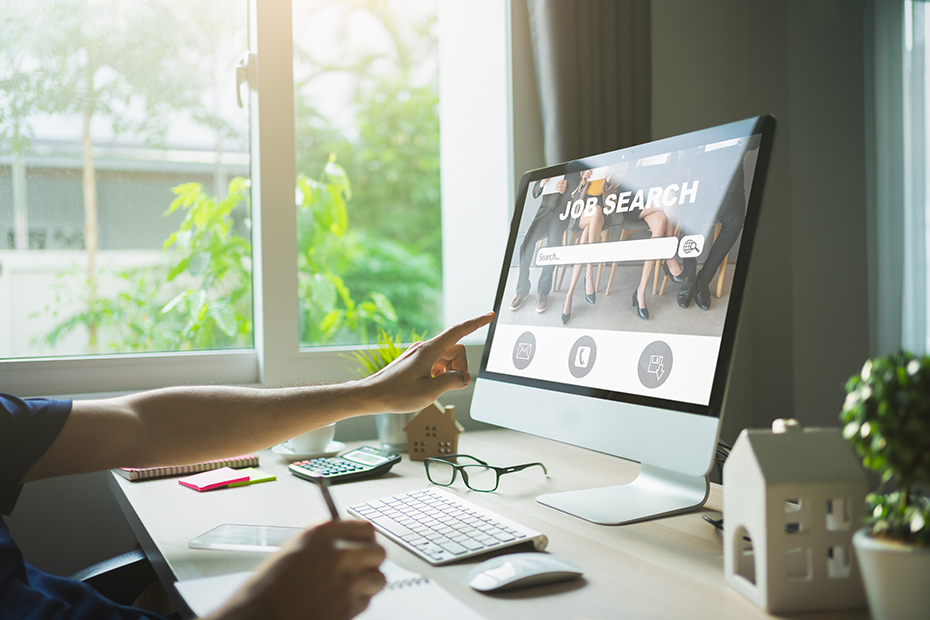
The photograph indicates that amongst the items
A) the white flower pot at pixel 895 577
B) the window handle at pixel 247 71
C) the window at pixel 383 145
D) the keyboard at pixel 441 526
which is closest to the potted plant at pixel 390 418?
the keyboard at pixel 441 526

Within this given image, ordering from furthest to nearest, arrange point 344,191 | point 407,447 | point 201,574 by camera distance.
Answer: point 344,191 < point 407,447 < point 201,574

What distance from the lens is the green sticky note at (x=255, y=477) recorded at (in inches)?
44.6

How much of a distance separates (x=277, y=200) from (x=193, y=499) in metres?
0.88

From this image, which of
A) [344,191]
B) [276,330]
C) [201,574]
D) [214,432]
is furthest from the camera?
[344,191]

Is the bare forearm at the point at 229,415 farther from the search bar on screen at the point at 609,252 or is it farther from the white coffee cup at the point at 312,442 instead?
the search bar on screen at the point at 609,252

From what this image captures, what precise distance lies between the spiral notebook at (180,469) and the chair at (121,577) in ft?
0.56

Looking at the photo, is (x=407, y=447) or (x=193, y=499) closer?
(x=193, y=499)

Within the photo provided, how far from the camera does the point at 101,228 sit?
1778mm

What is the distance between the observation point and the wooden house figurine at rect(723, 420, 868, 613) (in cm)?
60

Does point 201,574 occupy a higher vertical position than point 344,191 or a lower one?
lower

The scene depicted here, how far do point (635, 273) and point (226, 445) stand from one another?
67 cm

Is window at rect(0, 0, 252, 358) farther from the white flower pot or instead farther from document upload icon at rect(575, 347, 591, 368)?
the white flower pot

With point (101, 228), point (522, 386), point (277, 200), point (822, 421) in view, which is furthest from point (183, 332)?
point (822, 421)

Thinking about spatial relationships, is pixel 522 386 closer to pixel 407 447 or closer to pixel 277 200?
pixel 407 447
